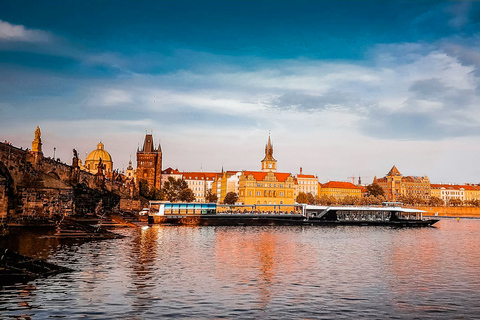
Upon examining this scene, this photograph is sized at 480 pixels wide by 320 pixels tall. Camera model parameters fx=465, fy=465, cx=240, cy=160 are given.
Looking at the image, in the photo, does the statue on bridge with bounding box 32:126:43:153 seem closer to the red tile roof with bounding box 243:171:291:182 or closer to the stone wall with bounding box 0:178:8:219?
the stone wall with bounding box 0:178:8:219

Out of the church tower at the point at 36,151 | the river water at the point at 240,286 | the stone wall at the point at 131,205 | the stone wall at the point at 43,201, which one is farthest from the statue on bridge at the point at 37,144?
the stone wall at the point at 131,205

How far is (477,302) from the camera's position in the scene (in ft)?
74.9

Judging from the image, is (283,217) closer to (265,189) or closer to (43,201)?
(43,201)

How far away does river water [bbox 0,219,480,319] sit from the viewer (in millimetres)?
19828

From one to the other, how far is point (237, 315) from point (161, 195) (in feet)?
513

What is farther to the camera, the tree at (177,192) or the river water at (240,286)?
the tree at (177,192)

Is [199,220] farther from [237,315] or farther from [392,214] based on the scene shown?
[237,315]

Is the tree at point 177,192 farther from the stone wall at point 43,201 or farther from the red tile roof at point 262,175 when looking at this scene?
the stone wall at point 43,201

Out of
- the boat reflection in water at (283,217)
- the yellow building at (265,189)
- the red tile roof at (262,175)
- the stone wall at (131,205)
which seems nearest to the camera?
the boat reflection in water at (283,217)

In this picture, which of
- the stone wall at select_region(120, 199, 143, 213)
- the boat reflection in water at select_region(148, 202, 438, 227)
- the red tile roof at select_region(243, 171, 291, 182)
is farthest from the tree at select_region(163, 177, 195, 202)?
the boat reflection in water at select_region(148, 202, 438, 227)

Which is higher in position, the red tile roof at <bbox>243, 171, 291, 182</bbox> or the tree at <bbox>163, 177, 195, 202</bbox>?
the red tile roof at <bbox>243, 171, 291, 182</bbox>

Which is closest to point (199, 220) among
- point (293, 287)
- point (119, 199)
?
point (119, 199)

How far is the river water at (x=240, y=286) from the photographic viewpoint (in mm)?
19828

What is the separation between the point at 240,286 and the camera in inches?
1013
